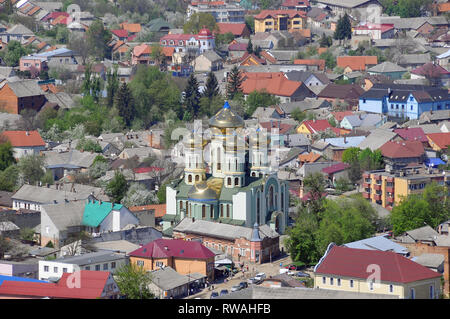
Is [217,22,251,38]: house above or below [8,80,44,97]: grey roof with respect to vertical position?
above

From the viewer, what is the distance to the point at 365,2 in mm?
84125

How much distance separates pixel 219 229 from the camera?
36.0 metres

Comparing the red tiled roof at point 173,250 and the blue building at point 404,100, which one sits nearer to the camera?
the red tiled roof at point 173,250

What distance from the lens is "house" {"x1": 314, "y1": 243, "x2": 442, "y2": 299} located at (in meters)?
27.7

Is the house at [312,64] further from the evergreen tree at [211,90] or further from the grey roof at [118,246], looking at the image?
the grey roof at [118,246]

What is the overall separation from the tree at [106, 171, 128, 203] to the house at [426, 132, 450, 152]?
1391 cm

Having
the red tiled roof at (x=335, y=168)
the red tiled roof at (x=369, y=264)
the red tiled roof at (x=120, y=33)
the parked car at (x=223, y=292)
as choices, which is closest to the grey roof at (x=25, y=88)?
the red tiled roof at (x=120, y=33)

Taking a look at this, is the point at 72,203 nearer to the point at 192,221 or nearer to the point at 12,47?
the point at 192,221

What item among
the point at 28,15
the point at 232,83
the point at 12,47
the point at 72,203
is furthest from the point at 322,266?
the point at 28,15

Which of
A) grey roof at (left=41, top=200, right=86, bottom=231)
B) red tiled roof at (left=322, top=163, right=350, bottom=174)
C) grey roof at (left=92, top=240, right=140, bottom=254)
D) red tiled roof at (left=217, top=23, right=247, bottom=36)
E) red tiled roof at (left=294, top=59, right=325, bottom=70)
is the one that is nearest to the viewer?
grey roof at (left=92, top=240, right=140, bottom=254)

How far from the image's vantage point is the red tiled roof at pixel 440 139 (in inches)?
1923

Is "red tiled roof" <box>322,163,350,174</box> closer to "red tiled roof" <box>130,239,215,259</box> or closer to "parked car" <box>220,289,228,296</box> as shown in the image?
"red tiled roof" <box>130,239,215,259</box>

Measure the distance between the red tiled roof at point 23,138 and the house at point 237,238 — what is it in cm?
1295

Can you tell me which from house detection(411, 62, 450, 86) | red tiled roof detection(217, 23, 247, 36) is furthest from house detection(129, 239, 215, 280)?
red tiled roof detection(217, 23, 247, 36)
